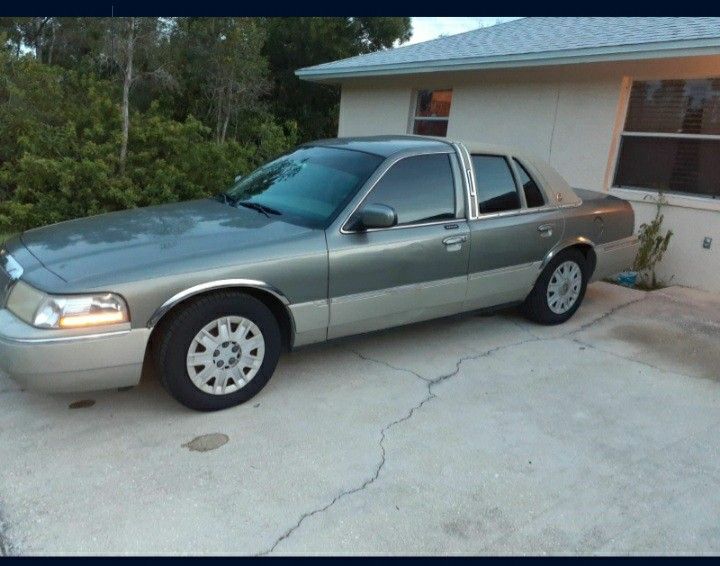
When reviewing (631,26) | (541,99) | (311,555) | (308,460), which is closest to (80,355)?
(308,460)

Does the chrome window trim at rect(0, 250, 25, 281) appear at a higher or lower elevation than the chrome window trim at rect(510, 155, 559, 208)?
lower

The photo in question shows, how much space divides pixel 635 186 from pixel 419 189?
15.4ft

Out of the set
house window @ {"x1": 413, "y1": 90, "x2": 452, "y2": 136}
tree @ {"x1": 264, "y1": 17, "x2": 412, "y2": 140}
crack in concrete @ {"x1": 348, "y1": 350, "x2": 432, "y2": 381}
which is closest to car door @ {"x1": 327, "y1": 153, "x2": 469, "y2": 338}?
crack in concrete @ {"x1": 348, "y1": 350, "x2": 432, "y2": 381}

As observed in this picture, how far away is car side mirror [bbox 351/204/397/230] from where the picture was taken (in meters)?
4.06

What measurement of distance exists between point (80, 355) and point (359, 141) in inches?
106

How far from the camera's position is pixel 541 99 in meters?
8.70

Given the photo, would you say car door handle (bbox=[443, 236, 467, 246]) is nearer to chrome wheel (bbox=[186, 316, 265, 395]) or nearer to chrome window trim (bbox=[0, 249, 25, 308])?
chrome wheel (bbox=[186, 316, 265, 395])

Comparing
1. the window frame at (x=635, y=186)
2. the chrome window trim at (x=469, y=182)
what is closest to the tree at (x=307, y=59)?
the window frame at (x=635, y=186)

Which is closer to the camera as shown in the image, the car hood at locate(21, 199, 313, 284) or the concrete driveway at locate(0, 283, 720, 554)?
the concrete driveway at locate(0, 283, 720, 554)

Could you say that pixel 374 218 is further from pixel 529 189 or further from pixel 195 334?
pixel 529 189

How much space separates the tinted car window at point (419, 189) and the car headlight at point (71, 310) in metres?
1.81

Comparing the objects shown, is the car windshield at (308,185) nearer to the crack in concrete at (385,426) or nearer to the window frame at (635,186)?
the crack in concrete at (385,426)

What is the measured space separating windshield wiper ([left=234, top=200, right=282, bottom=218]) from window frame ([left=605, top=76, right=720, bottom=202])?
213 inches

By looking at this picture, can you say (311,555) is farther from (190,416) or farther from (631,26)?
(631,26)
